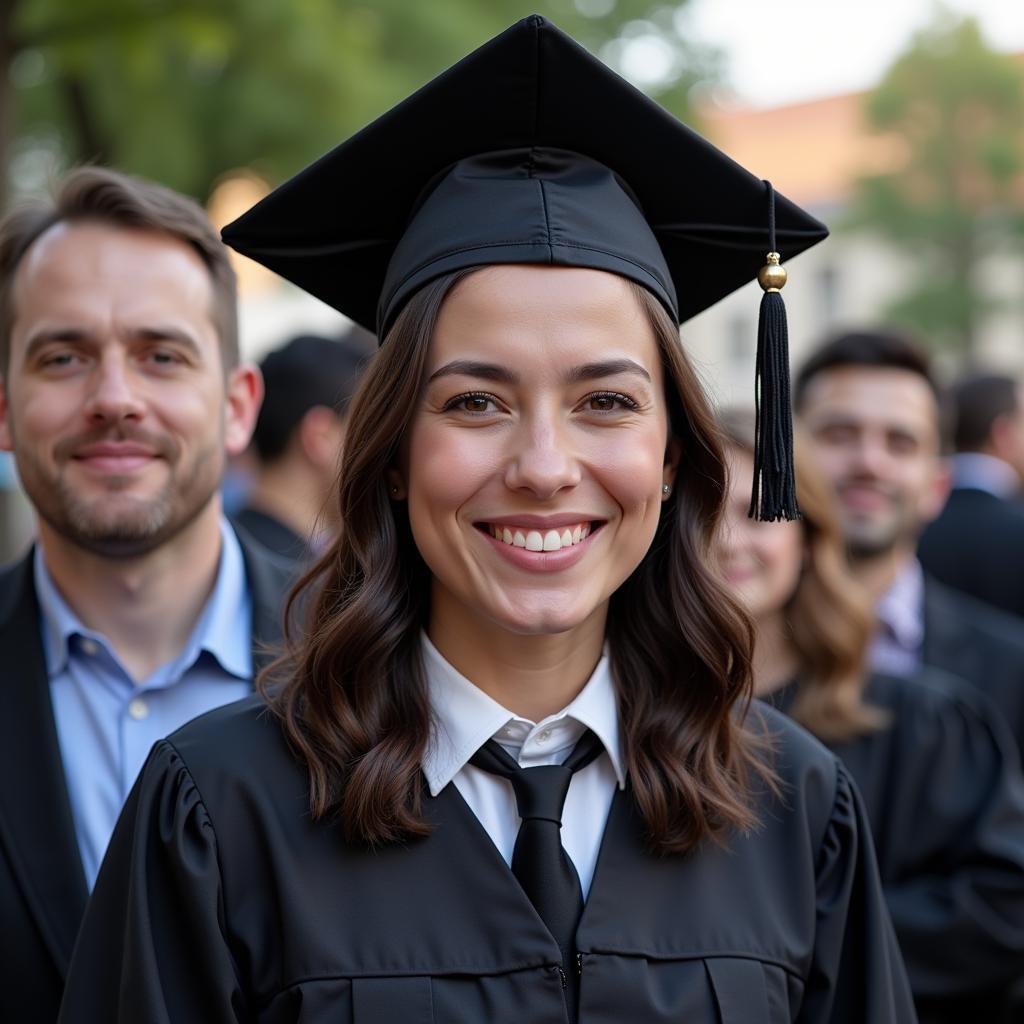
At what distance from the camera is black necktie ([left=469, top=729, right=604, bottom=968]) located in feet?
7.23

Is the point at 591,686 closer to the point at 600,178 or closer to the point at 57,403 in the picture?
the point at 600,178

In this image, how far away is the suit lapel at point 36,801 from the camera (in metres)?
2.54

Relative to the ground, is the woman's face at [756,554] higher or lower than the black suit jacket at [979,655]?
higher

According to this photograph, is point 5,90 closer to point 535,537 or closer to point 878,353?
point 878,353

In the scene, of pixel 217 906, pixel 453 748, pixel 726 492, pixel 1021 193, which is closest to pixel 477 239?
pixel 726 492

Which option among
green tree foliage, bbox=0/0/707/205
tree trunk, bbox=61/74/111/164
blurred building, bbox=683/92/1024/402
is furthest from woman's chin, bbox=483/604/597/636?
blurred building, bbox=683/92/1024/402

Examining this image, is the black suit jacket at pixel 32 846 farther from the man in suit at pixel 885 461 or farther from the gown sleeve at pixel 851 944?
the man in suit at pixel 885 461

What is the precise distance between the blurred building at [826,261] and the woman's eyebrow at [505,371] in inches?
1056

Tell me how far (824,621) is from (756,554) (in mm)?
261

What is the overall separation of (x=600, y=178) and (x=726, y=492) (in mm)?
564

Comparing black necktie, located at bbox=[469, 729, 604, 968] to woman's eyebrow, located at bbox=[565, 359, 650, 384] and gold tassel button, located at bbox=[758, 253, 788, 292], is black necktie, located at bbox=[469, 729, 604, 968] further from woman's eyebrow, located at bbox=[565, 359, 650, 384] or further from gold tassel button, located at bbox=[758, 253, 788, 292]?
gold tassel button, located at bbox=[758, 253, 788, 292]

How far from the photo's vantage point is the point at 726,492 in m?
2.49

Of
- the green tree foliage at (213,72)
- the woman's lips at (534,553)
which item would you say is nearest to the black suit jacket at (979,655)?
the woman's lips at (534,553)

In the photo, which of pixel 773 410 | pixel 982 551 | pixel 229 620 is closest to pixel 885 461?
pixel 982 551
